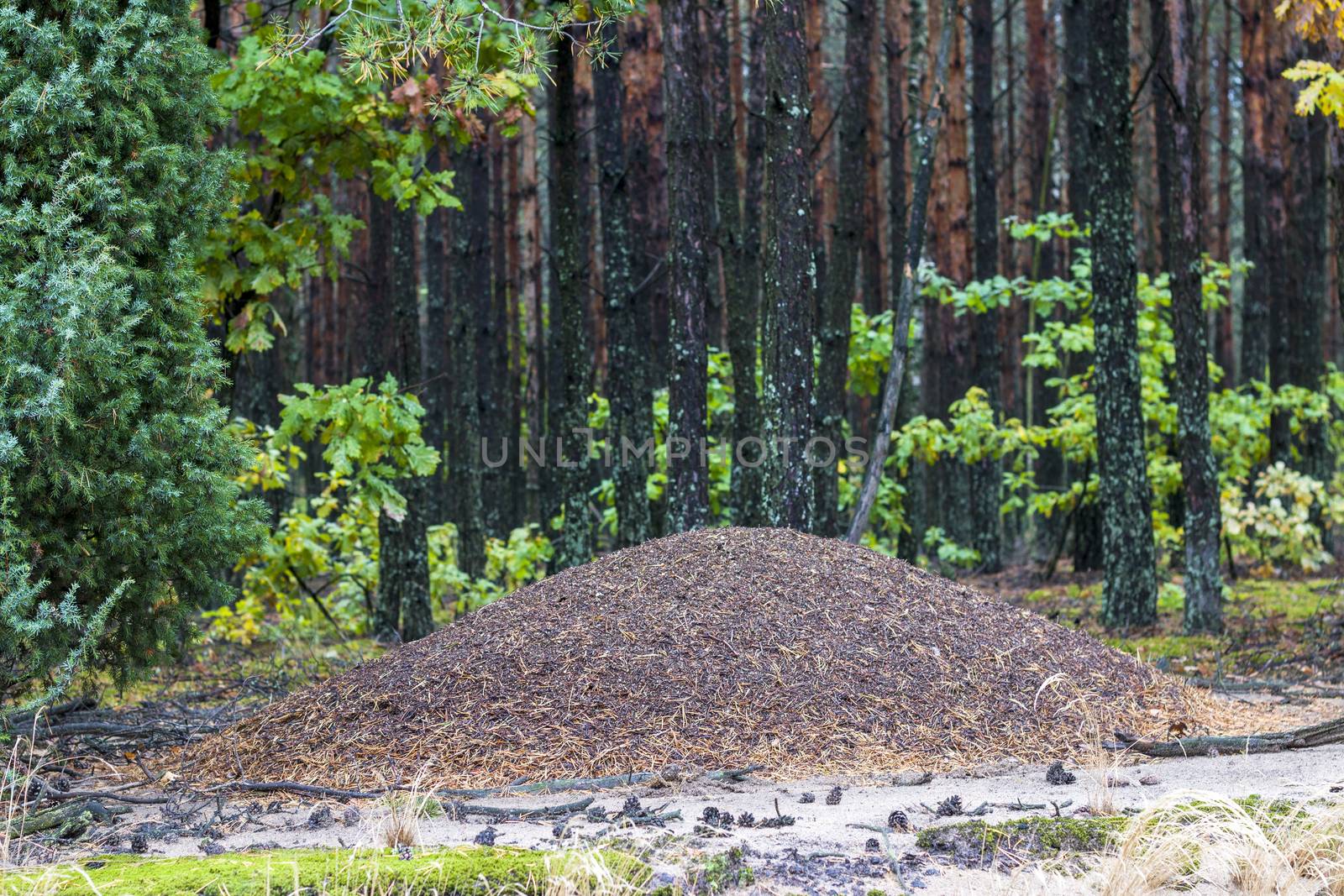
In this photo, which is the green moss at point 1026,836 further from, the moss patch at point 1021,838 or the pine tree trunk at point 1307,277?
the pine tree trunk at point 1307,277

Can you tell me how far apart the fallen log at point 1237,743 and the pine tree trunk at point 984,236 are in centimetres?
1050

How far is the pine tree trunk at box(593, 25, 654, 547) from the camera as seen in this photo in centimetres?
1180

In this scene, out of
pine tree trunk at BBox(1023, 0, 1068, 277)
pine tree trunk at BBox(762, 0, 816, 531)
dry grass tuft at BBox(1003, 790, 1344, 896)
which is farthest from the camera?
pine tree trunk at BBox(1023, 0, 1068, 277)

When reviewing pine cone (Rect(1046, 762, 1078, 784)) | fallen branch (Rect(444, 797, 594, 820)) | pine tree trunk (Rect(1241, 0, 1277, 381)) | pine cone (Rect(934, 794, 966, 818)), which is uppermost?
pine tree trunk (Rect(1241, 0, 1277, 381))

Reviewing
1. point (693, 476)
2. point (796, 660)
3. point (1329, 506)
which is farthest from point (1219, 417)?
point (796, 660)

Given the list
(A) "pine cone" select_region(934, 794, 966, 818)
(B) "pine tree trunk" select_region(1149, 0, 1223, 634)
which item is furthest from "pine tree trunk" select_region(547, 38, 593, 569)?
(A) "pine cone" select_region(934, 794, 966, 818)

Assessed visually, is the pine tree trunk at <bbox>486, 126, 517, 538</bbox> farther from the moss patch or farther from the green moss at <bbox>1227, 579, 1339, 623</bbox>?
the moss patch

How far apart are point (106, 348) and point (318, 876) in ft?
9.19

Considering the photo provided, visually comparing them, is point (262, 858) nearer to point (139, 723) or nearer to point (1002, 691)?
point (139, 723)

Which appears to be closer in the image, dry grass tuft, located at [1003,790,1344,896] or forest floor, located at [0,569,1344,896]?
dry grass tuft, located at [1003,790,1344,896]

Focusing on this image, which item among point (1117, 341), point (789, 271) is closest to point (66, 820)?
point (789, 271)

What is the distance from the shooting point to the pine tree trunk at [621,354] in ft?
38.7

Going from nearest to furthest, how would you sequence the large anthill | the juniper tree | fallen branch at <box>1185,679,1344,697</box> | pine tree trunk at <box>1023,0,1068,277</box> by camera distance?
the juniper tree
the large anthill
fallen branch at <box>1185,679,1344,697</box>
pine tree trunk at <box>1023,0,1068,277</box>

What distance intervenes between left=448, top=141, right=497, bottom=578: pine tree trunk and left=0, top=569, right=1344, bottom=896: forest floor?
8016mm
